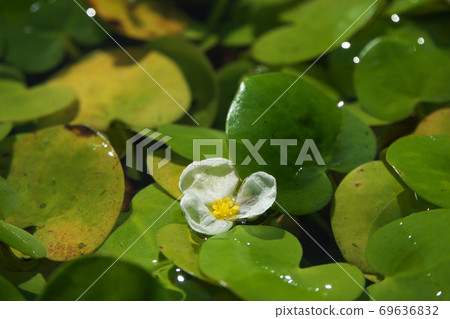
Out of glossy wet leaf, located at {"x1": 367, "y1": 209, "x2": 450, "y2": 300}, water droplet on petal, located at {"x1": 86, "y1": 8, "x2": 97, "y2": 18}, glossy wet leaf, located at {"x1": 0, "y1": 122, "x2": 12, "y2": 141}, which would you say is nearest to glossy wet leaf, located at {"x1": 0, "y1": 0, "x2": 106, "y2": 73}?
water droplet on petal, located at {"x1": 86, "y1": 8, "x2": 97, "y2": 18}

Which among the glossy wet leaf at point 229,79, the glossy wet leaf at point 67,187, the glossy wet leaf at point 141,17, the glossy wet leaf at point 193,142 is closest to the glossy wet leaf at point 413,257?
the glossy wet leaf at point 193,142

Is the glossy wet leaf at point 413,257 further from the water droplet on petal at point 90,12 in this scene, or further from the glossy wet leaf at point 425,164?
the water droplet on petal at point 90,12

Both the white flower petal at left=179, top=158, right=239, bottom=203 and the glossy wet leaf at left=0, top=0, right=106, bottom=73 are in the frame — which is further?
the glossy wet leaf at left=0, top=0, right=106, bottom=73

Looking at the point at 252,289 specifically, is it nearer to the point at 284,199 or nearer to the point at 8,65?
the point at 284,199

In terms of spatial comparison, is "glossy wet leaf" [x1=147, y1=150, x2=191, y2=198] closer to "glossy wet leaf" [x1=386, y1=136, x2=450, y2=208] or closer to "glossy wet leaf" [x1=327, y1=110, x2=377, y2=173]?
"glossy wet leaf" [x1=327, y1=110, x2=377, y2=173]

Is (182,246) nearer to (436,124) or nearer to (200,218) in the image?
(200,218)

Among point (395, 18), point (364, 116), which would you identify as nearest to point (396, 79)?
point (364, 116)
